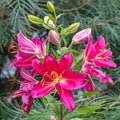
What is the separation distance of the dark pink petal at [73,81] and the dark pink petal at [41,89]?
32 millimetres

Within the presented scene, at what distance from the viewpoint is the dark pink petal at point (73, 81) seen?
939 millimetres

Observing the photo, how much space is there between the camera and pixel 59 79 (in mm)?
959

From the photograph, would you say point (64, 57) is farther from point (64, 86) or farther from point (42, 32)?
point (42, 32)

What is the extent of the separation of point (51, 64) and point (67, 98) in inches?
3.3

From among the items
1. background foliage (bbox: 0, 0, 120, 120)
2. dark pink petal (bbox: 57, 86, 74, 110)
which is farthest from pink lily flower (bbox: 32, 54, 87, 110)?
background foliage (bbox: 0, 0, 120, 120)

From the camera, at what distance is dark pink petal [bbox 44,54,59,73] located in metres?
0.94

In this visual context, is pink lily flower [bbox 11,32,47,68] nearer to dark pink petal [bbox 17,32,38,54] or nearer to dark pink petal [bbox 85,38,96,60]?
dark pink petal [bbox 17,32,38,54]

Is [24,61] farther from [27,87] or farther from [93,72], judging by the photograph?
[93,72]

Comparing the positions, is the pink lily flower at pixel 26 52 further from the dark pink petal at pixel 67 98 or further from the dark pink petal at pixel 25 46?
the dark pink petal at pixel 67 98

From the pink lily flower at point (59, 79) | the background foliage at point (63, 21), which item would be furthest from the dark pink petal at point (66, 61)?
the background foliage at point (63, 21)

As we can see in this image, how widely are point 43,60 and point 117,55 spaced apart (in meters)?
1.16

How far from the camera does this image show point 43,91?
936 mm

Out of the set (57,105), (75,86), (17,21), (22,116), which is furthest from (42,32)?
(75,86)

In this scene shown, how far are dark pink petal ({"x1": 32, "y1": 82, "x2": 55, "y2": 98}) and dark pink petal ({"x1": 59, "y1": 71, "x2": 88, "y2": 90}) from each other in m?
0.03
